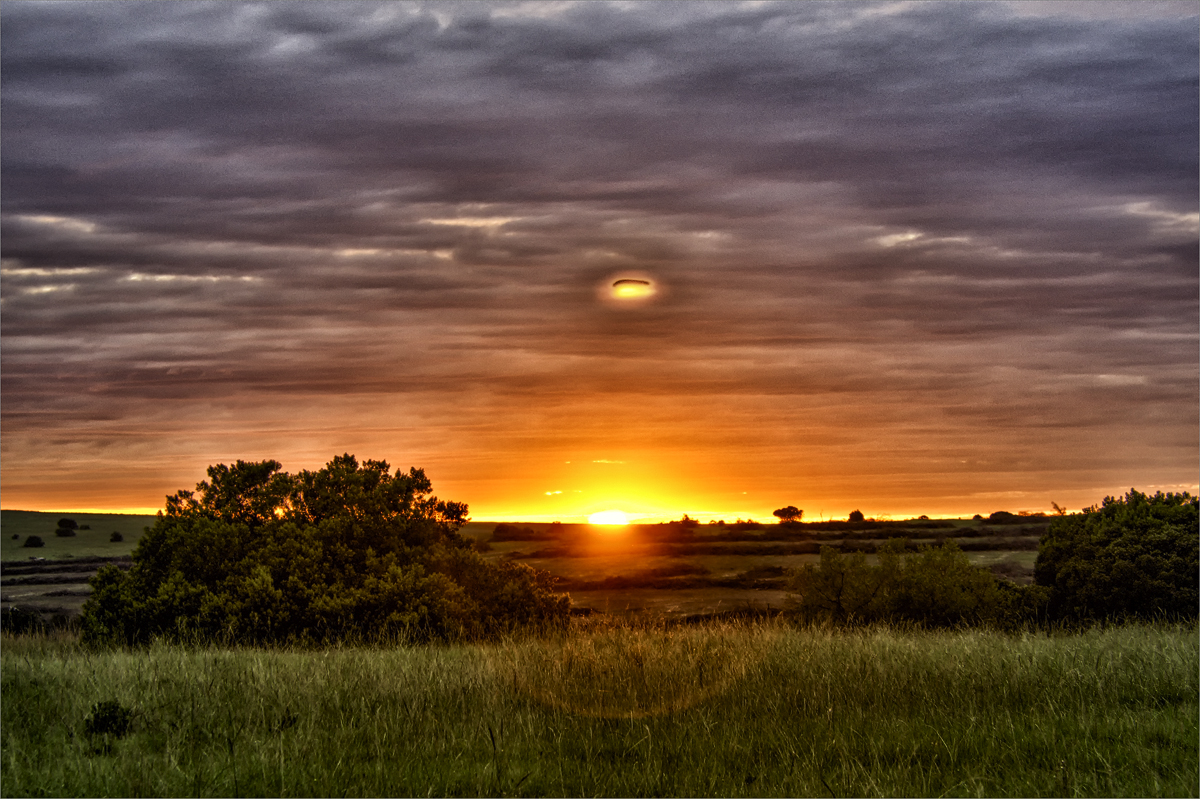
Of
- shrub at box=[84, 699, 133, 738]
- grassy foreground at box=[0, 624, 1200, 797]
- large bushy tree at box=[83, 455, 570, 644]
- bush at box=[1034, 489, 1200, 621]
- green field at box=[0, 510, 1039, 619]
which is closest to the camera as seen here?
grassy foreground at box=[0, 624, 1200, 797]

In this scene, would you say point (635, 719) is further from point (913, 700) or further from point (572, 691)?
point (913, 700)

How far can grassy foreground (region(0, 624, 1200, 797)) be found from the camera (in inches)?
338

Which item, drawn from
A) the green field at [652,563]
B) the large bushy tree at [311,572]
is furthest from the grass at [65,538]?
the large bushy tree at [311,572]

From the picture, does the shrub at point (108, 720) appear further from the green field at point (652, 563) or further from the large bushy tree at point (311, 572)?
the green field at point (652, 563)

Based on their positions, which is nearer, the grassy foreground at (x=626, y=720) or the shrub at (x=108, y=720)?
the grassy foreground at (x=626, y=720)

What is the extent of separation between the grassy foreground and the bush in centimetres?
1199

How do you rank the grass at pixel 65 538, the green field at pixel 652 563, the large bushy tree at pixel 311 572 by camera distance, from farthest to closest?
the grass at pixel 65 538 → the green field at pixel 652 563 → the large bushy tree at pixel 311 572

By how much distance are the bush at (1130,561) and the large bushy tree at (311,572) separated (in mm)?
13793

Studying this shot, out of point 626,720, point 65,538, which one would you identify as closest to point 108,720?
point 626,720

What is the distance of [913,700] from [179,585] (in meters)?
14.9

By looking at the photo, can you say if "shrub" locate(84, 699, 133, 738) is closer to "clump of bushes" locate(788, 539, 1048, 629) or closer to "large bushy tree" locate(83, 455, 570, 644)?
"large bushy tree" locate(83, 455, 570, 644)

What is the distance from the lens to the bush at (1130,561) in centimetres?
2500

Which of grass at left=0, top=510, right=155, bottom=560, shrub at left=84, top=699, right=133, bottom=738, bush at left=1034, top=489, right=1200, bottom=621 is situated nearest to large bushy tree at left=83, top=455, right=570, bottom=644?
shrub at left=84, top=699, right=133, bottom=738

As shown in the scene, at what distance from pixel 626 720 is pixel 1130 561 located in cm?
1985
